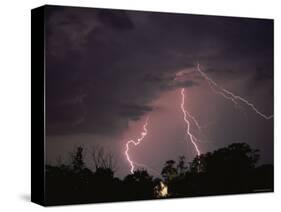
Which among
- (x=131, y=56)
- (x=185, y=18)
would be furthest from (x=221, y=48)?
(x=131, y=56)

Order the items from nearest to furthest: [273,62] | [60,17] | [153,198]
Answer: [60,17] < [153,198] < [273,62]

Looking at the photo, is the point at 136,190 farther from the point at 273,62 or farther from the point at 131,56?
the point at 273,62

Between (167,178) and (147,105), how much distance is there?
2.86 ft

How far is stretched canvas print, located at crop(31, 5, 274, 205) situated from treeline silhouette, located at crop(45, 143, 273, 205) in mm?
12

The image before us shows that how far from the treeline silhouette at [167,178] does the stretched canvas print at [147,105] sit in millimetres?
12

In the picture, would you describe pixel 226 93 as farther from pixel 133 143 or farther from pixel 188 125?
pixel 133 143

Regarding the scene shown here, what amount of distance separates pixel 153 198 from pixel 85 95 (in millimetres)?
1448

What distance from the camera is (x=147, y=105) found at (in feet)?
30.1

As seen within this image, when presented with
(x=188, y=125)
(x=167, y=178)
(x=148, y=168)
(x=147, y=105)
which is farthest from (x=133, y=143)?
(x=188, y=125)

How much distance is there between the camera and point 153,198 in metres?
9.23

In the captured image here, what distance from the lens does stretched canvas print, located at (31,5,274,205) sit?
28.6 ft

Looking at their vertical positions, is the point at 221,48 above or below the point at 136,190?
above

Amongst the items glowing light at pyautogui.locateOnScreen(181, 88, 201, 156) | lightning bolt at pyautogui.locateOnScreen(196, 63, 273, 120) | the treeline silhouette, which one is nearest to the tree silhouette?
the treeline silhouette

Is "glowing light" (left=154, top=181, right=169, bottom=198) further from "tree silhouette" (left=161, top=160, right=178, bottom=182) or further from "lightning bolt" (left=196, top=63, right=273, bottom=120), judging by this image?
"lightning bolt" (left=196, top=63, right=273, bottom=120)
